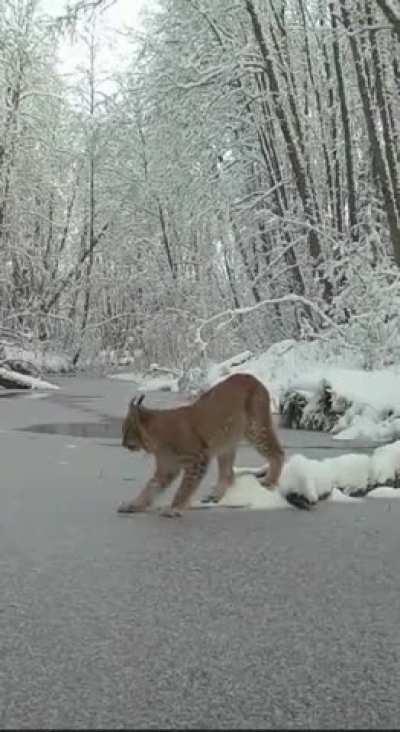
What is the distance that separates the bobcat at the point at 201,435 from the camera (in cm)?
523

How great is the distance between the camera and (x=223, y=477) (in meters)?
5.64

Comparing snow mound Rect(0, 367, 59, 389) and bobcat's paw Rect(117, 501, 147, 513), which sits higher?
bobcat's paw Rect(117, 501, 147, 513)

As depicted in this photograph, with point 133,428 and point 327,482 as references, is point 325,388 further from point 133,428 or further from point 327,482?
point 133,428

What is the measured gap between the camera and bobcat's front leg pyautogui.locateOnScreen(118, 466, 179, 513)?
5.19 metres

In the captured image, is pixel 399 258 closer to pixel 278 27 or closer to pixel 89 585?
pixel 278 27

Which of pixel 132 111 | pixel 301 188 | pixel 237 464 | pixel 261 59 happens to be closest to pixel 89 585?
pixel 237 464

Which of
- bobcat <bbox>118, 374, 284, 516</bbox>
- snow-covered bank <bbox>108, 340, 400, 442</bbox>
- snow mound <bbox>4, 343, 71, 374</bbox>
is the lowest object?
snow mound <bbox>4, 343, 71, 374</bbox>

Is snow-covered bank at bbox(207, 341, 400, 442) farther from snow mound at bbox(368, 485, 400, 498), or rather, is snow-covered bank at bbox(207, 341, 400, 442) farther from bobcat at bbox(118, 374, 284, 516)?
snow mound at bbox(368, 485, 400, 498)

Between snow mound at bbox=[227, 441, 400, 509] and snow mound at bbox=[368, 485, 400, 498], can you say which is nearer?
snow mound at bbox=[227, 441, 400, 509]

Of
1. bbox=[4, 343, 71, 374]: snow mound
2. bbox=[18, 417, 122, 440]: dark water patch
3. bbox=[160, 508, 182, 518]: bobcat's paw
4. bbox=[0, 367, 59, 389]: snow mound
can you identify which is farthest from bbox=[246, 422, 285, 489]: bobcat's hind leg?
bbox=[4, 343, 71, 374]: snow mound

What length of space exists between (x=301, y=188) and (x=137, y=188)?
14.3 metres

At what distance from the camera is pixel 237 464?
778 centimetres

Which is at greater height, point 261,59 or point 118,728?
point 261,59

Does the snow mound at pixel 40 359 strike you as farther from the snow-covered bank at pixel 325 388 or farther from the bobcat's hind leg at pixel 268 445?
the bobcat's hind leg at pixel 268 445
